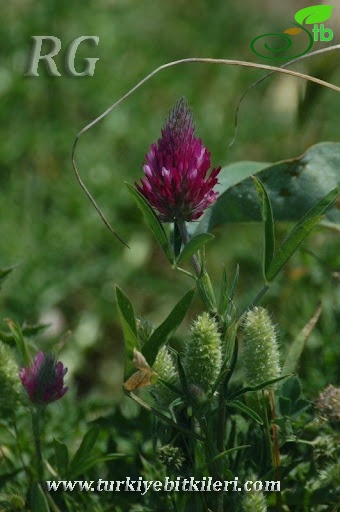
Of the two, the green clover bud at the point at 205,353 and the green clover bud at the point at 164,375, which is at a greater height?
the green clover bud at the point at 205,353

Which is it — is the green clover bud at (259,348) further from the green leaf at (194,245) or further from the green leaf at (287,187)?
the green leaf at (287,187)

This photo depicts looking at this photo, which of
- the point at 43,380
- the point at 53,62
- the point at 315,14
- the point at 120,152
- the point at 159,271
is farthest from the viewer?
the point at 53,62

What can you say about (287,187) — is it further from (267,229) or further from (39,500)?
(39,500)

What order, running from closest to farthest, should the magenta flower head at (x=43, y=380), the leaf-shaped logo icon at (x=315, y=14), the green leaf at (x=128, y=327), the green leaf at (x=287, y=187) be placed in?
the green leaf at (x=128, y=327), the magenta flower head at (x=43, y=380), the green leaf at (x=287, y=187), the leaf-shaped logo icon at (x=315, y=14)

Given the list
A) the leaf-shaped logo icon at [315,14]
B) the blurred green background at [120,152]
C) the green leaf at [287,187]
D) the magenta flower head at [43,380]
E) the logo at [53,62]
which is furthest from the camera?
the logo at [53,62]

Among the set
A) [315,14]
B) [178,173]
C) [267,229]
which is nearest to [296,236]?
[267,229]

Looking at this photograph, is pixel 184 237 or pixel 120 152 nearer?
pixel 184 237

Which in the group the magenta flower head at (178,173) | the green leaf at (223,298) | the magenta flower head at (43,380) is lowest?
the magenta flower head at (43,380)

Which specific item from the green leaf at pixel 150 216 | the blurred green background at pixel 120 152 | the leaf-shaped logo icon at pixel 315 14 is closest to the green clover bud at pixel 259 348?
the green leaf at pixel 150 216

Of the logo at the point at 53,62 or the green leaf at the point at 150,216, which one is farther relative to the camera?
the logo at the point at 53,62
